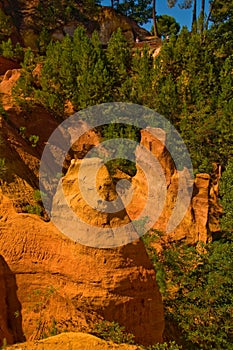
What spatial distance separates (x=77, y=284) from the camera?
8633 millimetres

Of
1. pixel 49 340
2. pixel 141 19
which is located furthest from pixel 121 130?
pixel 141 19

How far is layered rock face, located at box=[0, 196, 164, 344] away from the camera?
8.47 m

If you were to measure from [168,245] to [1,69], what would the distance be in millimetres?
16808

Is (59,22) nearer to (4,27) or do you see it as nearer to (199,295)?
(4,27)

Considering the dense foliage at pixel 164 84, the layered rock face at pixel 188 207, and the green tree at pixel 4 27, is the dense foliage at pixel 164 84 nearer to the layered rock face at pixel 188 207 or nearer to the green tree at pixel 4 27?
the layered rock face at pixel 188 207

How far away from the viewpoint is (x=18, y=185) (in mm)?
14289

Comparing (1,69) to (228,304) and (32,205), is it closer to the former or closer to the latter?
(32,205)

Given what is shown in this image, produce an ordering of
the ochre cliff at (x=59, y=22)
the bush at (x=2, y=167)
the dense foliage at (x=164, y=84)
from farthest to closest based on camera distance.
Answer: the ochre cliff at (x=59, y=22)
the dense foliage at (x=164, y=84)
the bush at (x=2, y=167)

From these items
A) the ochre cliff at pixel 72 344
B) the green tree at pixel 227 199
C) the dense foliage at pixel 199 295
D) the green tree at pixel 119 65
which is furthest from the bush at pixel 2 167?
the green tree at pixel 227 199

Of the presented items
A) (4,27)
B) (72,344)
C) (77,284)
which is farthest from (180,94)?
(72,344)

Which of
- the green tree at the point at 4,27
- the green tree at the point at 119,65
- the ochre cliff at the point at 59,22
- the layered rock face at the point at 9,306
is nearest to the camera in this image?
the layered rock face at the point at 9,306

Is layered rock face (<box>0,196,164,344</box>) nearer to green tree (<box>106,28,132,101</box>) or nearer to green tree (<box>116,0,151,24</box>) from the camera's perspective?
green tree (<box>106,28,132,101</box>)

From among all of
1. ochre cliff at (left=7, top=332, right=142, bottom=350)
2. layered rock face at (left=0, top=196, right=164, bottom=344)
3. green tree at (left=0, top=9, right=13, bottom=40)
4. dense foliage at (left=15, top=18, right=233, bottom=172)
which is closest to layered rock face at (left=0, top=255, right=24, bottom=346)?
layered rock face at (left=0, top=196, right=164, bottom=344)

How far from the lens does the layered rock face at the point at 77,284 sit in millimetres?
8469
